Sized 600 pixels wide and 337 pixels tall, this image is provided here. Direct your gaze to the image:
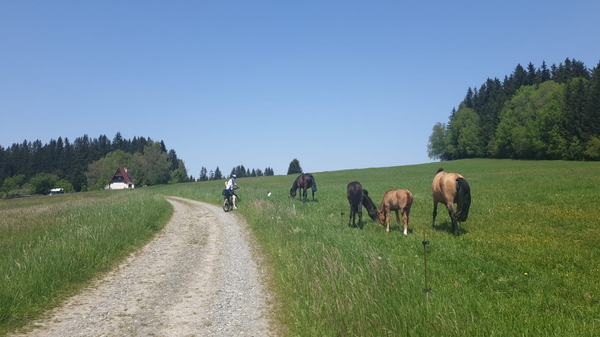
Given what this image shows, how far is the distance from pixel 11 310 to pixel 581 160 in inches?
2977

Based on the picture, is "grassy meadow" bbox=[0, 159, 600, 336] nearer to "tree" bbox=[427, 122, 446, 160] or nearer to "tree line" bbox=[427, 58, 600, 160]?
"tree line" bbox=[427, 58, 600, 160]

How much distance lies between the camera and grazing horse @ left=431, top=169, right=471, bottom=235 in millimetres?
13695

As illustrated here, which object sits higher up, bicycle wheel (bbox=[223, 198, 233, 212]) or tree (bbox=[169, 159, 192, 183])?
tree (bbox=[169, 159, 192, 183])

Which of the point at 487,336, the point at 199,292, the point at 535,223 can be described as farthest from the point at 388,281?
the point at 535,223

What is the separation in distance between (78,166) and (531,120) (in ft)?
446

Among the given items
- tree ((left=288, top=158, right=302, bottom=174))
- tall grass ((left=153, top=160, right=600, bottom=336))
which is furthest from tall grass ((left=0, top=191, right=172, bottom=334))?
tree ((left=288, top=158, right=302, bottom=174))

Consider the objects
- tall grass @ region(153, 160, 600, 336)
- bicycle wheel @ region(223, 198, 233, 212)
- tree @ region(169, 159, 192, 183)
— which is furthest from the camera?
tree @ region(169, 159, 192, 183)

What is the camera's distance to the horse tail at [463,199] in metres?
13.7

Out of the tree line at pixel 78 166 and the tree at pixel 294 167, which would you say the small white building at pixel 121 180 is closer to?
the tree line at pixel 78 166

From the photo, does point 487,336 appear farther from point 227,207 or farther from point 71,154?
point 71,154

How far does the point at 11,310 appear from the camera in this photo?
6.71 m

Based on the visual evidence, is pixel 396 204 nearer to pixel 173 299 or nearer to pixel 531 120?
pixel 173 299

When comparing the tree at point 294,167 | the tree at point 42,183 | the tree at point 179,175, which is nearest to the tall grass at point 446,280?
the tree at point 42,183

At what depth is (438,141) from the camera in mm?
130250
